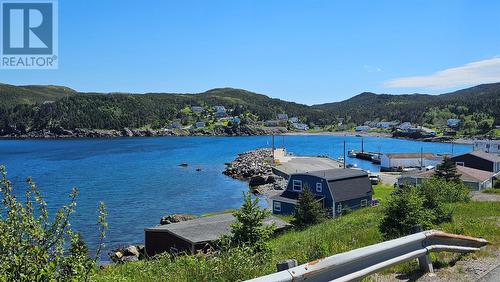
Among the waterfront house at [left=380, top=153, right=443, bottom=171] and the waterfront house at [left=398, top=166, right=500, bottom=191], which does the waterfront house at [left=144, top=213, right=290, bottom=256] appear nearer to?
the waterfront house at [left=398, top=166, right=500, bottom=191]

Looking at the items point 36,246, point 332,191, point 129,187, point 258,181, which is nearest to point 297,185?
point 332,191

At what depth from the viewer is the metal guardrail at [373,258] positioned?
12.1 feet

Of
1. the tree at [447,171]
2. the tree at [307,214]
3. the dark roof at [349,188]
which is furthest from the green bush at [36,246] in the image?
the tree at [447,171]

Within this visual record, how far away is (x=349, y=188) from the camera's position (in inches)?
1505

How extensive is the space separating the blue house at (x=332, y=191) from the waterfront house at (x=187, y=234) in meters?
9.50

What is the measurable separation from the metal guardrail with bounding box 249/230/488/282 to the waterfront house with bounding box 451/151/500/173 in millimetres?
52724

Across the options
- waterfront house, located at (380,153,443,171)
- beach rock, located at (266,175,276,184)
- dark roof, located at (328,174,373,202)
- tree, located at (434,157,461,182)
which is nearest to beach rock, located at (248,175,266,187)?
beach rock, located at (266,175,276,184)

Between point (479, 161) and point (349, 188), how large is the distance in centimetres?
2597

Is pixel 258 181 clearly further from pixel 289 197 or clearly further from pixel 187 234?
pixel 187 234

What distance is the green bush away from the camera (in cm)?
352

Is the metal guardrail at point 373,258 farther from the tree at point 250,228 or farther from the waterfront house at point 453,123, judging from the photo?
the waterfront house at point 453,123

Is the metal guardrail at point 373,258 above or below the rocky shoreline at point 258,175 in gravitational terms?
above

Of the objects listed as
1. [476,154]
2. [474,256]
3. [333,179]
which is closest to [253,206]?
[474,256]

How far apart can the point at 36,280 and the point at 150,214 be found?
42955mm
